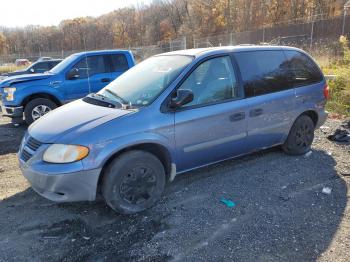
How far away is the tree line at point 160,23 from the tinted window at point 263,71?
26.4 metres

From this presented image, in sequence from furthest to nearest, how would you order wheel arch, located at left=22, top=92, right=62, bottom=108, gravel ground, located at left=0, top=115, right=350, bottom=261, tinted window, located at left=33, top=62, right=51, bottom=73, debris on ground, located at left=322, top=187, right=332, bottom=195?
1. tinted window, located at left=33, top=62, right=51, bottom=73
2. wheel arch, located at left=22, top=92, right=62, bottom=108
3. debris on ground, located at left=322, top=187, right=332, bottom=195
4. gravel ground, located at left=0, top=115, right=350, bottom=261

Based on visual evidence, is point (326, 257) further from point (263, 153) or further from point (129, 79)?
point (129, 79)

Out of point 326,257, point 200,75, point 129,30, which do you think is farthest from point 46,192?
point 129,30

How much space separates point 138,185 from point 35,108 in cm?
528

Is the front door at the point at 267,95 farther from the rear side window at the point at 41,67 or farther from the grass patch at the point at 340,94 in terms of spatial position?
the rear side window at the point at 41,67

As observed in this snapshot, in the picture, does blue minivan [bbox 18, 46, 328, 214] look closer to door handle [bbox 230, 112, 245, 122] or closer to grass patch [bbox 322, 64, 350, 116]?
door handle [bbox 230, 112, 245, 122]

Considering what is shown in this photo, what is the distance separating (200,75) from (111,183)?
A: 1.68 m

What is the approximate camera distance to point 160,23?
65.7m

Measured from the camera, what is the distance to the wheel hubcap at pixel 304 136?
5.12 m

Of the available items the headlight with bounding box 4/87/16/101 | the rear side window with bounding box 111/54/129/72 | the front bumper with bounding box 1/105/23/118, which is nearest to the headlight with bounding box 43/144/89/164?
the front bumper with bounding box 1/105/23/118

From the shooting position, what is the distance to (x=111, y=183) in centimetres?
335

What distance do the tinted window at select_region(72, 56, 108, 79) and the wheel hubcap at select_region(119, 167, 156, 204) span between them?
5314 millimetres

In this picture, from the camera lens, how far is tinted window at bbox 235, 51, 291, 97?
4293 mm

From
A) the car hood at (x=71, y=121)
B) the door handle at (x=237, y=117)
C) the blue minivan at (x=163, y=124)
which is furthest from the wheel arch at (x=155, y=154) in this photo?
the door handle at (x=237, y=117)
